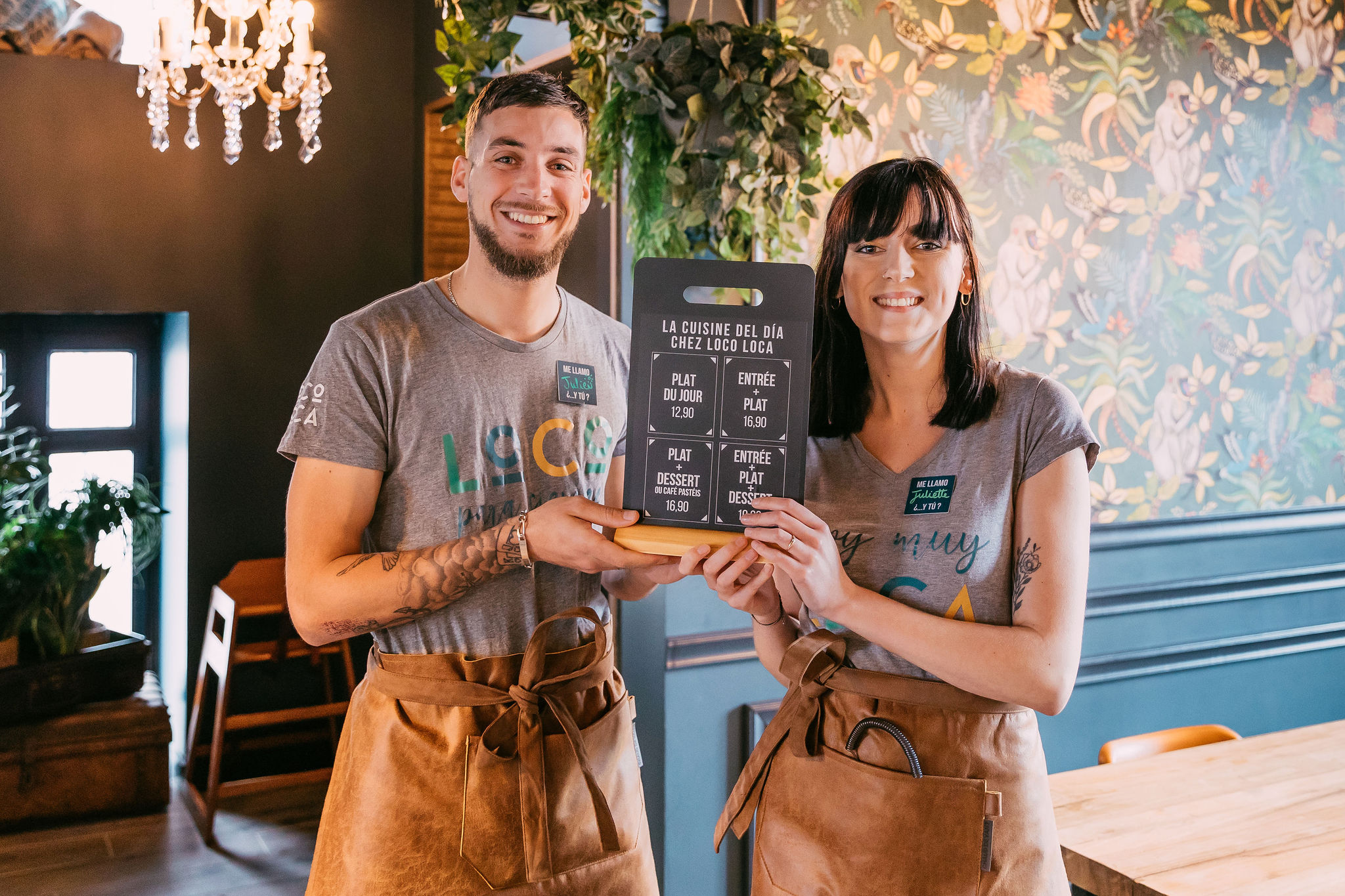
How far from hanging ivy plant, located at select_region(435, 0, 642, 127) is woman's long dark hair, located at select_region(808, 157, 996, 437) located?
782mm

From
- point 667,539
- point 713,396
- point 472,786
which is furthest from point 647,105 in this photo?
point 472,786

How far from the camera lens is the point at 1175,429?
3.35 m

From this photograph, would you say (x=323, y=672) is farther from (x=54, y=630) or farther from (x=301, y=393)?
Answer: (x=301, y=393)

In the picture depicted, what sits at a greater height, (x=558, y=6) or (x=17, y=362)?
(x=558, y=6)

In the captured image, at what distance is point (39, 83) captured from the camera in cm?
435

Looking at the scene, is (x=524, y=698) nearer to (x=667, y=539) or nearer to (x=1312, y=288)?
(x=667, y=539)

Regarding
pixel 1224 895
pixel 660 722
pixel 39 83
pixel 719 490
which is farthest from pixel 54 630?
pixel 1224 895

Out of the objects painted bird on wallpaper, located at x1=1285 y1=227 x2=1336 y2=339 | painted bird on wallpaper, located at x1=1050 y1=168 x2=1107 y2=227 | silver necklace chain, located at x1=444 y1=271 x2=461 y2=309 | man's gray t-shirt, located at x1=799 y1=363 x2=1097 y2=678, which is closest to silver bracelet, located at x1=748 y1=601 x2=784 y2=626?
man's gray t-shirt, located at x1=799 y1=363 x2=1097 y2=678

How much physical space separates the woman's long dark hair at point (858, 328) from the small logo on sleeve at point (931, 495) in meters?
0.08

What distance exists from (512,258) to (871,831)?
0.94 meters

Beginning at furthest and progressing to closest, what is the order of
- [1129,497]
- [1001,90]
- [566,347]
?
[1129,497] < [1001,90] < [566,347]

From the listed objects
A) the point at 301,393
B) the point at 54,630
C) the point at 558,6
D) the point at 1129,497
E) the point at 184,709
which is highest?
the point at 558,6

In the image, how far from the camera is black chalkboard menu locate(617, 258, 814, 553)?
1.47 m

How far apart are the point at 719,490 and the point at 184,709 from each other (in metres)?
4.53
